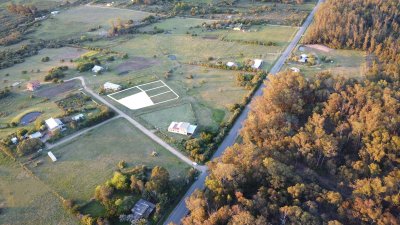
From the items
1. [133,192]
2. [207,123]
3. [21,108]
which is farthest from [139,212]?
[21,108]

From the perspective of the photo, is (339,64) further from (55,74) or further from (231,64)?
(55,74)

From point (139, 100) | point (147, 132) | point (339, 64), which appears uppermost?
point (339, 64)

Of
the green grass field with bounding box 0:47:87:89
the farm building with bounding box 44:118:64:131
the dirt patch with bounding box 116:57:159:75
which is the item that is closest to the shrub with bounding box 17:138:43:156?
the farm building with bounding box 44:118:64:131

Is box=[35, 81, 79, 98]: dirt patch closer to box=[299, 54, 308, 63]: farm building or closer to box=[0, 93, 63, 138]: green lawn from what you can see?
box=[0, 93, 63, 138]: green lawn

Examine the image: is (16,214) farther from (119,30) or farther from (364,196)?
(119,30)

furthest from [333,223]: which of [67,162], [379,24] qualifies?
[379,24]

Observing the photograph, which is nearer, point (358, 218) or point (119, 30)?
point (358, 218)

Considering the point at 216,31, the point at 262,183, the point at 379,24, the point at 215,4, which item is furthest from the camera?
the point at 215,4
